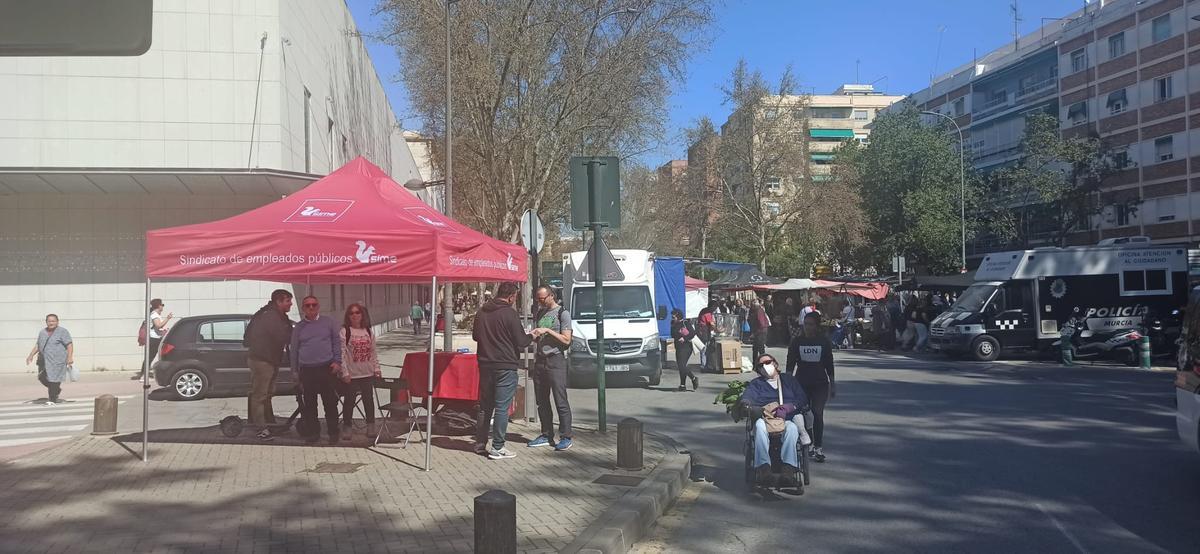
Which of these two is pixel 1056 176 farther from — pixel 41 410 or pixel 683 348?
pixel 41 410

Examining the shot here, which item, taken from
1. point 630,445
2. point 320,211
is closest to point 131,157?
point 320,211

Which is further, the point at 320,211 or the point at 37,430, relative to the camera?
the point at 37,430

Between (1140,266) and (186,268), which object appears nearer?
(186,268)

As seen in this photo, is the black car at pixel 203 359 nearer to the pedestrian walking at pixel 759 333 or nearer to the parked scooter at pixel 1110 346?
the pedestrian walking at pixel 759 333

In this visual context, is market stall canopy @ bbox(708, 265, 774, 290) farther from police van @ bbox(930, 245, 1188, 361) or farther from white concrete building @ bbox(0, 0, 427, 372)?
white concrete building @ bbox(0, 0, 427, 372)

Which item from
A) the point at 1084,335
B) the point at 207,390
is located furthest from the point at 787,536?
the point at 1084,335

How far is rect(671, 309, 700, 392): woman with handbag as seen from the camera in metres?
17.0

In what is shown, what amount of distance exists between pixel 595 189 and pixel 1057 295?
16964 millimetres

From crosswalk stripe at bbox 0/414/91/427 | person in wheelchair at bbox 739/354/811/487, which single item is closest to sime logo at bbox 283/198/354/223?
person in wheelchair at bbox 739/354/811/487

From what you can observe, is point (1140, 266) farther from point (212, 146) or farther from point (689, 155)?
point (689, 155)

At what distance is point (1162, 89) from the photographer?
4184 centimetres

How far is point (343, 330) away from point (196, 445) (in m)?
2.04

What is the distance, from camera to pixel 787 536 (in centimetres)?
668

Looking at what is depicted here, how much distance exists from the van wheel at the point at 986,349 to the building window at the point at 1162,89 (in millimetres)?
26193
